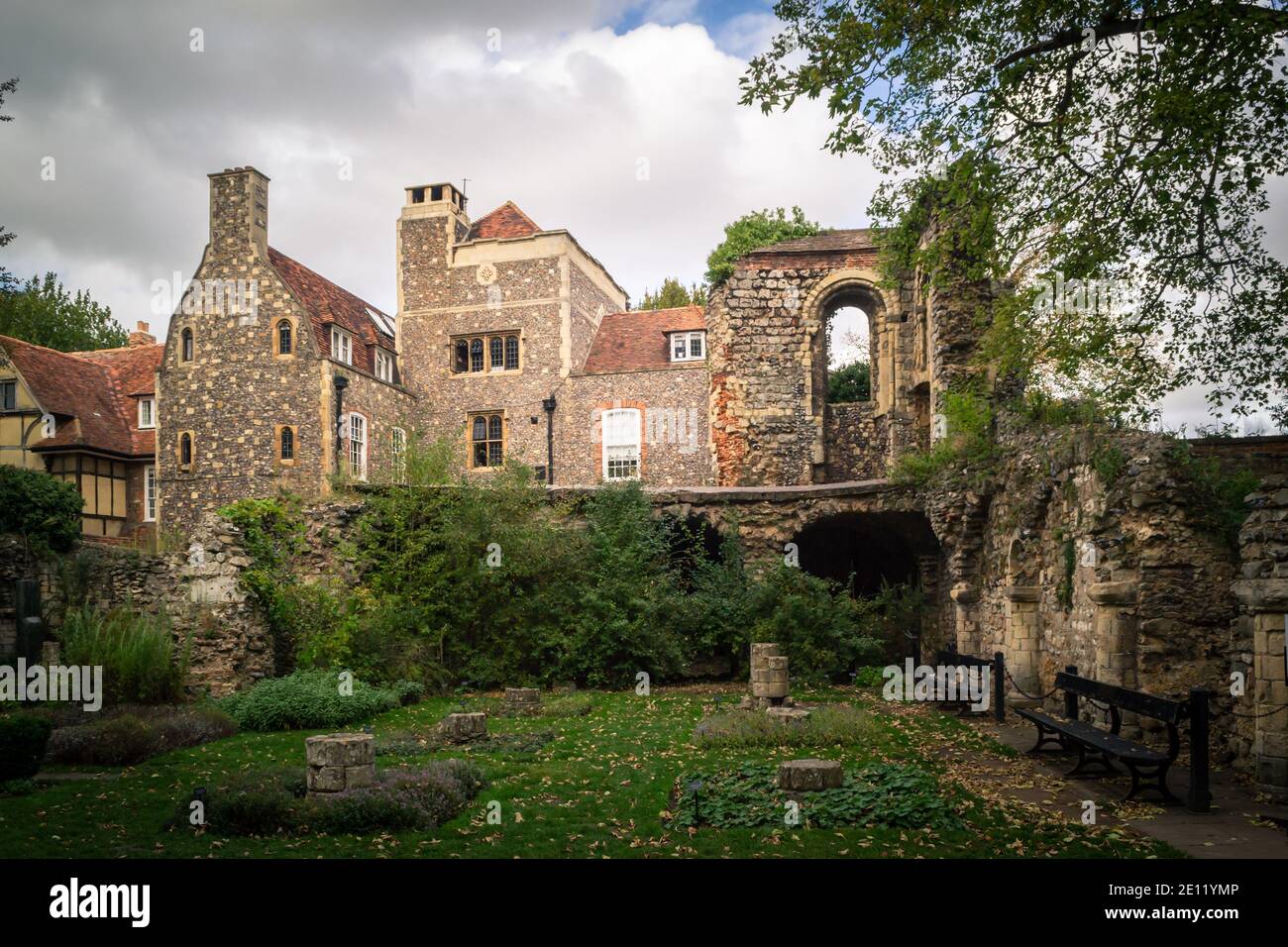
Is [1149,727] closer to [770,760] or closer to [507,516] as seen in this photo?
[770,760]

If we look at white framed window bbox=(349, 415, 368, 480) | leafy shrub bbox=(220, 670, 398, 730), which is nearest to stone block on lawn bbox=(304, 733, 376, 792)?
leafy shrub bbox=(220, 670, 398, 730)

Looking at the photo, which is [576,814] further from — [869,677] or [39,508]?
[39,508]

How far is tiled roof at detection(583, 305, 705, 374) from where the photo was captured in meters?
29.1

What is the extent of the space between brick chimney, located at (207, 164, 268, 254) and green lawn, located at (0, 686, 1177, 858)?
19690mm

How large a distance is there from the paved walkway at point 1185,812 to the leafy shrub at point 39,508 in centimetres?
1737

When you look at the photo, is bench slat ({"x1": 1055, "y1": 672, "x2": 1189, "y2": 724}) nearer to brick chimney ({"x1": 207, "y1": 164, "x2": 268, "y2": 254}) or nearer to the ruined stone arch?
the ruined stone arch

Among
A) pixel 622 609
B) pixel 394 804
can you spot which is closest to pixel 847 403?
pixel 622 609

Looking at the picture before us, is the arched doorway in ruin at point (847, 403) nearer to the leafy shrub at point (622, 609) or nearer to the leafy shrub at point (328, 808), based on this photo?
the leafy shrub at point (622, 609)

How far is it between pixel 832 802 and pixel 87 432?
94.3 ft

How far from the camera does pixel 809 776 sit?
8.38 m

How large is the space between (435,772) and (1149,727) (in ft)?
24.9

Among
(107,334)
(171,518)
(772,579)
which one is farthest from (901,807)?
(107,334)

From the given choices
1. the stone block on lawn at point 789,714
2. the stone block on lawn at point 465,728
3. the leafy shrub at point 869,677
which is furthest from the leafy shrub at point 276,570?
the leafy shrub at point 869,677

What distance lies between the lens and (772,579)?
17625 millimetres
